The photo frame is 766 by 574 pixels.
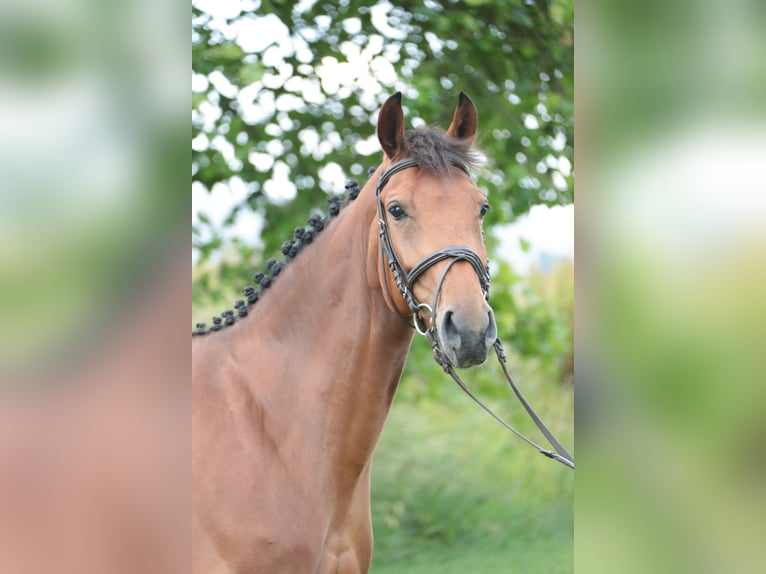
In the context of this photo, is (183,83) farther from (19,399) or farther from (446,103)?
(446,103)

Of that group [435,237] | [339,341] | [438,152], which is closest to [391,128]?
A: [438,152]

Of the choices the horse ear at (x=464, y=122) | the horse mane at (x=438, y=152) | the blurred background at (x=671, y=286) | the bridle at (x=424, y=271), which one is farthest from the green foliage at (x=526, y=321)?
the blurred background at (x=671, y=286)

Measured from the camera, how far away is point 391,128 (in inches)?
102

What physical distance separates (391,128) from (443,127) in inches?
129

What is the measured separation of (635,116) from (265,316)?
2160mm

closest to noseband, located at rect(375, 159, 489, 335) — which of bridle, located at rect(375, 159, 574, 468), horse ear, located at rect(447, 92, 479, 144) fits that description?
bridle, located at rect(375, 159, 574, 468)

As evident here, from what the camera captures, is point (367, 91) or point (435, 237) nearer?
point (435, 237)

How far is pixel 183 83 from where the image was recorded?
26.4 inches

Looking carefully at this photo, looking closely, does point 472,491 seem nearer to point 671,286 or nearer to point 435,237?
point 435,237

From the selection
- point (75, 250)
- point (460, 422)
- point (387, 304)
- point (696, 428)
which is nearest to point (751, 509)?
point (696, 428)

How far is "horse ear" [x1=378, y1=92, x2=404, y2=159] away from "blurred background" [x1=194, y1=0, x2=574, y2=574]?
6.68ft

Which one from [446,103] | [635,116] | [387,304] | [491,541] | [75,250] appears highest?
[635,116]

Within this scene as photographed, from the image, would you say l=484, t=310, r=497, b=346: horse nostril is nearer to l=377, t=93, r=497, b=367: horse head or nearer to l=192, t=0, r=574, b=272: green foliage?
l=377, t=93, r=497, b=367: horse head

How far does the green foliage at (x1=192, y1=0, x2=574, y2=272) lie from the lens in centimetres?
512
